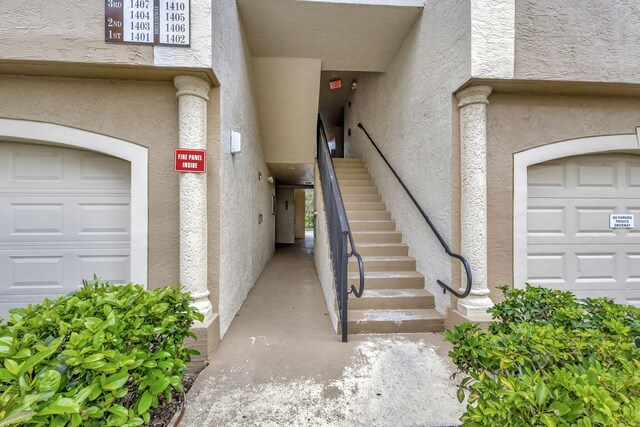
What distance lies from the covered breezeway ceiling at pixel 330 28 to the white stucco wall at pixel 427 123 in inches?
9.2

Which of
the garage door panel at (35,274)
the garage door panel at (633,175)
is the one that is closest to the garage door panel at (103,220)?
the garage door panel at (35,274)

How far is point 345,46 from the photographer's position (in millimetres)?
3508

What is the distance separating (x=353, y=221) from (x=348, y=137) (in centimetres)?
406

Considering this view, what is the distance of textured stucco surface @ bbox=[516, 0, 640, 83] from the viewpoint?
2.33 metres

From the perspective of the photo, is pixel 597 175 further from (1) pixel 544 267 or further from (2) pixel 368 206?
(2) pixel 368 206

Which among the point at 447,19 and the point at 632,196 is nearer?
the point at 447,19

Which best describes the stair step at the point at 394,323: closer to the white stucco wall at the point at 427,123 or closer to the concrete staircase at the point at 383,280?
the concrete staircase at the point at 383,280

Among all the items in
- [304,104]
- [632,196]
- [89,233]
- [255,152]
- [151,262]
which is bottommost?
[151,262]

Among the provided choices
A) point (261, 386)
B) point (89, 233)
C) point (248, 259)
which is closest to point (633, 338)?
point (261, 386)

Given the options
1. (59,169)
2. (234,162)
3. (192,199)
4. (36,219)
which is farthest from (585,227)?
(36,219)

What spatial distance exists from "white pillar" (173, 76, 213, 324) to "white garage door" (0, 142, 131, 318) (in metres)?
0.71

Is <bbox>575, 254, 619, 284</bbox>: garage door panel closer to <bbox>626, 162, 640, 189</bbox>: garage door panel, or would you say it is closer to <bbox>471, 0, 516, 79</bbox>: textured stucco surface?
<bbox>626, 162, 640, 189</bbox>: garage door panel

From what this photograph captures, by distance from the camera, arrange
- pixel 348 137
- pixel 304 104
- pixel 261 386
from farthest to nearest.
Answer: pixel 348 137
pixel 304 104
pixel 261 386

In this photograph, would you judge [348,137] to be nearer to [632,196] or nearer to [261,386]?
[632,196]
